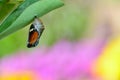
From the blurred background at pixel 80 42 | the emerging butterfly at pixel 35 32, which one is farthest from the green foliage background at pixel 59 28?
the emerging butterfly at pixel 35 32

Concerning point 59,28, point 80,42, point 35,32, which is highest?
point 59,28

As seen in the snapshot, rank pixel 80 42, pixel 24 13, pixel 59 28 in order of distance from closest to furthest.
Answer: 1. pixel 24 13
2. pixel 80 42
3. pixel 59 28

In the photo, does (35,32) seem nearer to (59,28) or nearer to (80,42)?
(80,42)

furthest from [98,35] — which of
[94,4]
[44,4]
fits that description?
[44,4]

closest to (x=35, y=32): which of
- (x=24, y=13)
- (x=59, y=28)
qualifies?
(x=24, y=13)

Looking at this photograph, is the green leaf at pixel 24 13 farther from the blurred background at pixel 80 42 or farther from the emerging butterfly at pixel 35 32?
the blurred background at pixel 80 42

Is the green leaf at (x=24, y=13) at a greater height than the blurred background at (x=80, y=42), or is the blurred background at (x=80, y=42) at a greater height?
the blurred background at (x=80, y=42)

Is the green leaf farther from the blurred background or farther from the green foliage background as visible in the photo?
the green foliage background

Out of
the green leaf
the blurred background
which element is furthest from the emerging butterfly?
the blurred background
